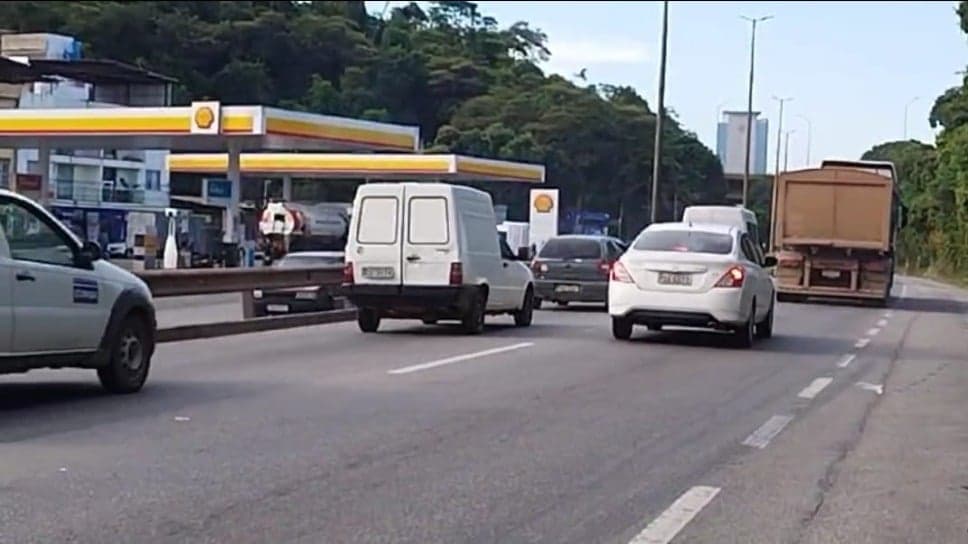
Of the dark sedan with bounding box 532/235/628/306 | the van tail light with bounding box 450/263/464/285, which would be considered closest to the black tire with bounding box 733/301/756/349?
the van tail light with bounding box 450/263/464/285

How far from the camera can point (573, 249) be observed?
3141 centimetres

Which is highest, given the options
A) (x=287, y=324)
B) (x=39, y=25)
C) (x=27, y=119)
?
(x=39, y=25)

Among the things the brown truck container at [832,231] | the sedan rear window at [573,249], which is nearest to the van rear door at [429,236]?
the sedan rear window at [573,249]

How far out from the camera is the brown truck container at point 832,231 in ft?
117

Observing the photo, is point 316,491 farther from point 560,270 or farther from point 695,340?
point 560,270

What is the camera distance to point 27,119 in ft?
166

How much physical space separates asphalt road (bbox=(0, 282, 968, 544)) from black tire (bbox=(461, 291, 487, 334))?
106 inches

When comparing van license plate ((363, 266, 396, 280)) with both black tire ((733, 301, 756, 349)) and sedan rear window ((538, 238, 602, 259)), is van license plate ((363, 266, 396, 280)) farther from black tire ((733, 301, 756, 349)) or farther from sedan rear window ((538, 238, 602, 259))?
sedan rear window ((538, 238, 602, 259))

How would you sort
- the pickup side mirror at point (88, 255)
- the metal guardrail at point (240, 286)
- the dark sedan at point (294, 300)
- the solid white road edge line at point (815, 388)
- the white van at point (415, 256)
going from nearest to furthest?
the pickup side mirror at point (88, 255) → the solid white road edge line at point (815, 388) → the metal guardrail at point (240, 286) → the white van at point (415, 256) → the dark sedan at point (294, 300)

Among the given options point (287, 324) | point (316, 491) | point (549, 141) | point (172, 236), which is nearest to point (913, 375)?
point (287, 324)

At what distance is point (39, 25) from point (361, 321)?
78537mm

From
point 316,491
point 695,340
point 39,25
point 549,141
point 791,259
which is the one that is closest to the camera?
point 316,491

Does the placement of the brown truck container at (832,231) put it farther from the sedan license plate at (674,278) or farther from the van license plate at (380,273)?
the van license plate at (380,273)

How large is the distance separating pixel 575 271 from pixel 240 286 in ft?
32.6
